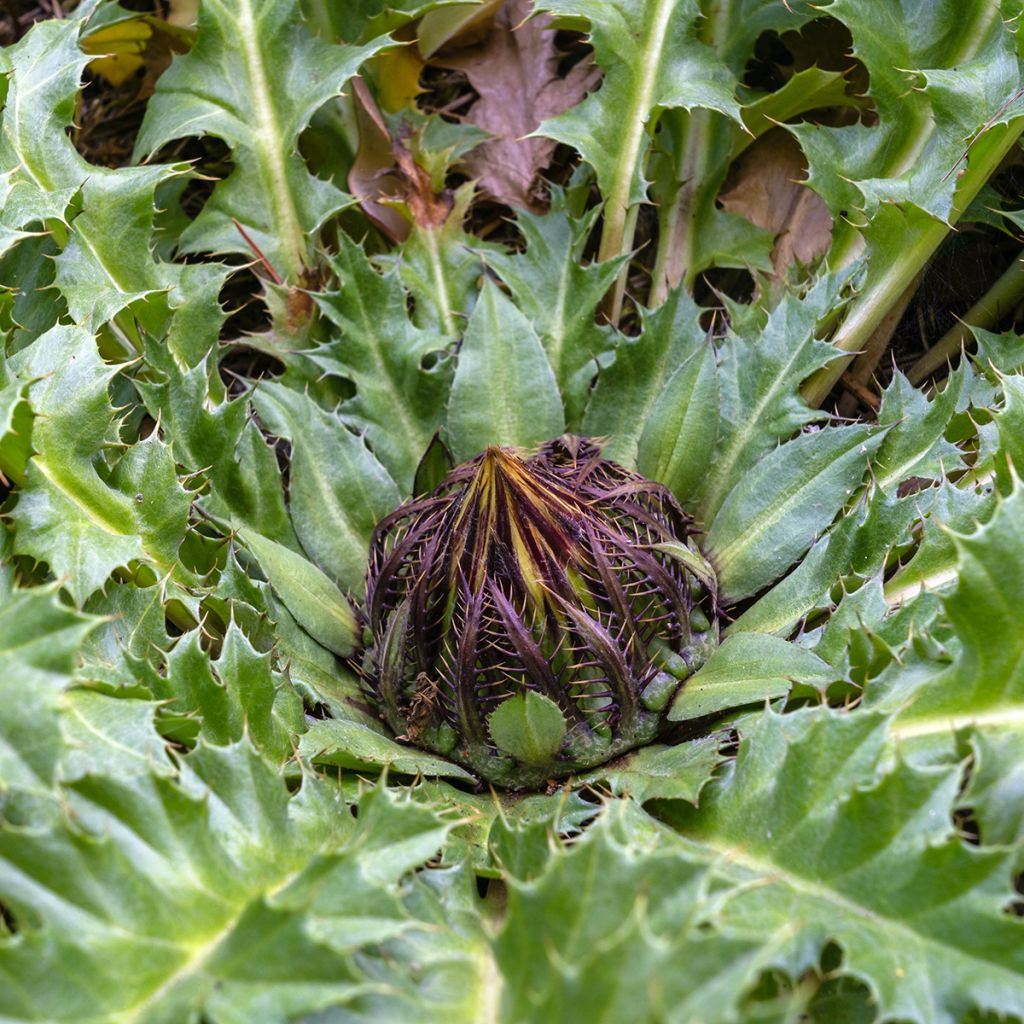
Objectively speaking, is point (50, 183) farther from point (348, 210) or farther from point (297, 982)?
point (297, 982)

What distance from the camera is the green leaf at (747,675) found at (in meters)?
2.05

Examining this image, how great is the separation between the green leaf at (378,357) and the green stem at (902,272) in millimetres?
933

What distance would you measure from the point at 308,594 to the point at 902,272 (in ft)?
5.10

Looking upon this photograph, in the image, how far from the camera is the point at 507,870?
1816 millimetres

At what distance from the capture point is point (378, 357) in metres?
2.70

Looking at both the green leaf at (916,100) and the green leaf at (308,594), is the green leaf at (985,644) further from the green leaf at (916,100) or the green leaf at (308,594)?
the green leaf at (308,594)

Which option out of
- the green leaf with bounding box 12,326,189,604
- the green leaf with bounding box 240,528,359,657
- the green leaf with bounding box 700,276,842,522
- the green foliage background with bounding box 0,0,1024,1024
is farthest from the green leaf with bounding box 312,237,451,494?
the green leaf with bounding box 700,276,842,522

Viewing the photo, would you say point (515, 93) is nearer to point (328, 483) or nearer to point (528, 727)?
point (328, 483)

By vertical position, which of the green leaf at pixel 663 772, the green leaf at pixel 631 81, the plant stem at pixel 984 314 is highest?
the green leaf at pixel 631 81

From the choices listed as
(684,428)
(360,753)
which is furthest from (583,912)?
(684,428)

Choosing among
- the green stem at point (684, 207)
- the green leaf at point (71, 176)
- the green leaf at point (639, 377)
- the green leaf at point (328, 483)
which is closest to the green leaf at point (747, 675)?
the green leaf at point (639, 377)

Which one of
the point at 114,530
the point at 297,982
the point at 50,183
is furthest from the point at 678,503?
the point at 50,183

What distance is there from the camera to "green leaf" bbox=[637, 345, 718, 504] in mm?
2438

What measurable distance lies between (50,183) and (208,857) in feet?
5.51
